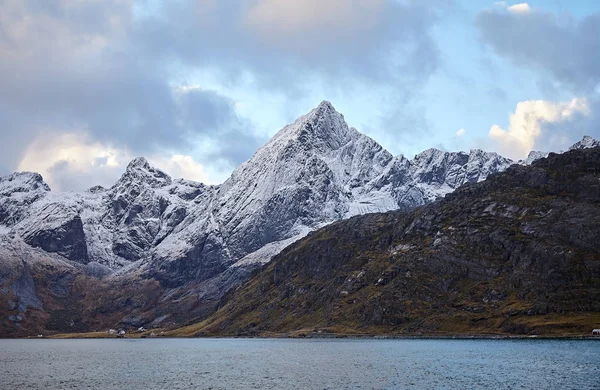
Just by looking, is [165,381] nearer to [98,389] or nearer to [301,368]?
[98,389]

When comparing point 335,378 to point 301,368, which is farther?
point 301,368

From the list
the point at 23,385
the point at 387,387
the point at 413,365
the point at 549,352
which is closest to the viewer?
the point at 387,387

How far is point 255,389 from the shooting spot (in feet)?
452

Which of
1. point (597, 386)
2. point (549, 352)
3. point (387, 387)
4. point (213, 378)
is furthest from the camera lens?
point (549, 352)

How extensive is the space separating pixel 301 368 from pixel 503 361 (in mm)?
54605

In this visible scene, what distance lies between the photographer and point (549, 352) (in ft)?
651

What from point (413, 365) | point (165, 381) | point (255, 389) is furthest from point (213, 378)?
point (413, 365)

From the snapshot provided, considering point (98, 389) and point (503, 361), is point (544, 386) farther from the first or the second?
point (98, 389)

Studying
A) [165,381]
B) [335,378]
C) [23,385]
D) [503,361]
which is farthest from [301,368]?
[23,385]

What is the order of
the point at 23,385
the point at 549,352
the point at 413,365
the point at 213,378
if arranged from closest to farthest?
1. the point at 23,385
2. the point at 213,378
3. the point at 413,365
4. the point at 549,352

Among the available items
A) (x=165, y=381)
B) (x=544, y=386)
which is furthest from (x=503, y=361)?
(x=165, y=381)

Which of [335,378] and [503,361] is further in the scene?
[503,361]

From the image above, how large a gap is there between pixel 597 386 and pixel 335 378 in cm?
5653

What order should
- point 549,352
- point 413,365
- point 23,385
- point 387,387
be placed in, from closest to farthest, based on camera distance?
point 387,387
point 23,385
point 413,365
point 549,352
